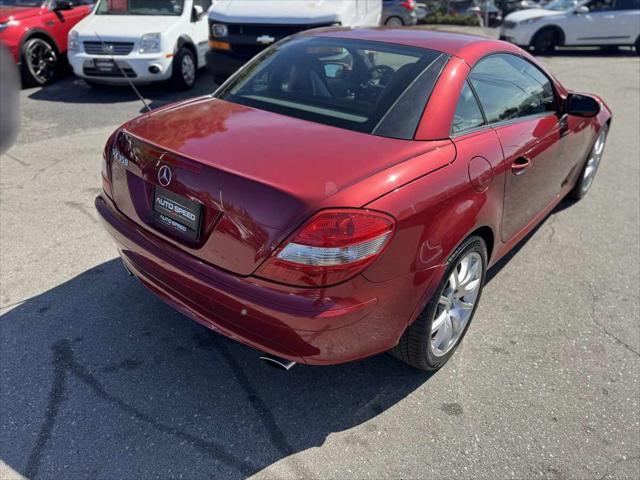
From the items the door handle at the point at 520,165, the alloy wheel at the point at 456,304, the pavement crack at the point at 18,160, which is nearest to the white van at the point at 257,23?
the pavement crack at the point at 18,160

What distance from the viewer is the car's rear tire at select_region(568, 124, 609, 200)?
488 centimetres

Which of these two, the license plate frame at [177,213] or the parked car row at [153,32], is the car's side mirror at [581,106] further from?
the parked car row at [153,32]

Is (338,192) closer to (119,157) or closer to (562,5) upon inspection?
(119,157)

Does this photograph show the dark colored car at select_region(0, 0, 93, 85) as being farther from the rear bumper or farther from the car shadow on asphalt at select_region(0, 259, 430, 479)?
the rear bumper

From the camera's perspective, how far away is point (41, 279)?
3.55 metres

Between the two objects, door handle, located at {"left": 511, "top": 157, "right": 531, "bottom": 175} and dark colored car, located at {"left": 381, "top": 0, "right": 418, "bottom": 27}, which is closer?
door handle, located at {"left": 511, "top": 157, "right": 531, "bottom": 175}

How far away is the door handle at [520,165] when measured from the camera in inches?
118

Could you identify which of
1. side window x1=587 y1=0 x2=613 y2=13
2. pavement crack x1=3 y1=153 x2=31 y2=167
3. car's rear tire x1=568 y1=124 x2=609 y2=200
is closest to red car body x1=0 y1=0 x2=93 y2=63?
pavement crack x1=3 y1=153 x2=31 y2=167

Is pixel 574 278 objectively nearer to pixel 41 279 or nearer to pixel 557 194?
pixel 557 194

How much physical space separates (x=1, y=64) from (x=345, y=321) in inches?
57.2

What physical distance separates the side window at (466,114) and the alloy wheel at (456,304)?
0.65 metres

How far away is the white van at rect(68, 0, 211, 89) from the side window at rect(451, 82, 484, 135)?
5.89 metres

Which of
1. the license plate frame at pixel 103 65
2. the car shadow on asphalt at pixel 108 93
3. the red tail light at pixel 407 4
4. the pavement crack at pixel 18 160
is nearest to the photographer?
the pavement crack at pixel 18 160

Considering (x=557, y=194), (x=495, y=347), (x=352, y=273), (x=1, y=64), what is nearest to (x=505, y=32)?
(x=557, y=194)
